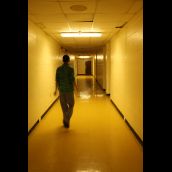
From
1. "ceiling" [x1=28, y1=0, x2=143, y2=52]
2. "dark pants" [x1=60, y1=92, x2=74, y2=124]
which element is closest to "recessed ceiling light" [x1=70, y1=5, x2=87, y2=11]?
"ceiling" [x1=28, y1=0, x2=143, y2=52]

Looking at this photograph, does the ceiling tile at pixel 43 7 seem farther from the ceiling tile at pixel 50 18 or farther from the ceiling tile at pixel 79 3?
the ceiling tile at pixel 50 18

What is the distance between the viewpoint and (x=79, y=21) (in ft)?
17.7

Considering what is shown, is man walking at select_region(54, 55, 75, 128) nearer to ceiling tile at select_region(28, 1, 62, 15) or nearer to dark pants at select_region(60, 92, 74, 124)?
dark pants at select_region(60, 92, 74, 124)

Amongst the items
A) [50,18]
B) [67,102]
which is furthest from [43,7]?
[67,102]

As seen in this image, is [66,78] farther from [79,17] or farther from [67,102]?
[79,17]

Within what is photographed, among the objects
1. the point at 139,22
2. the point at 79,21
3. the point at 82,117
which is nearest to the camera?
the point at 139,22

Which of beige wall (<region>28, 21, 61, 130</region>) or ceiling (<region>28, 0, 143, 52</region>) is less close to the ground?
ceiling (<region>28, 0, 143, 52</region>)

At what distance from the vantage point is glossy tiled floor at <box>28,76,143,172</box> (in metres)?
3.25

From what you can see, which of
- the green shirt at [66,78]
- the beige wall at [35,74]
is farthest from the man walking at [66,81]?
the beige wall at [35,74]

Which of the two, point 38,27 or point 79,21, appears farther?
point 38,27
